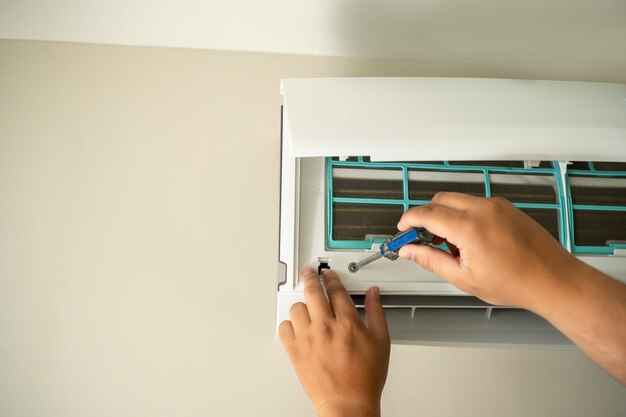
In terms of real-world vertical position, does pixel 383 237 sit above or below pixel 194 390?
above

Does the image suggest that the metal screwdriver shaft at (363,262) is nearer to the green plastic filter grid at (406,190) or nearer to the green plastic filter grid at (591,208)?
the green plastic filter grid at (406,190)

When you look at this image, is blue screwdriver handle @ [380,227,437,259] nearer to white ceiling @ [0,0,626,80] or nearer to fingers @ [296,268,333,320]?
fingers @ [296,268,333,320]

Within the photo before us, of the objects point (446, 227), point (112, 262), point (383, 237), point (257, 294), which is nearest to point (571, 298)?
point (446, 227)

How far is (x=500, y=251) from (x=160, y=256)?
745 millimetres

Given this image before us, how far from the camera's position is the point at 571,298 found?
24.3 inches

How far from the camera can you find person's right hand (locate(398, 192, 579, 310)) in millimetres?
626

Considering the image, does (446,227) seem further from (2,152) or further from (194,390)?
(2,152)

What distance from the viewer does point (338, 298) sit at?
2.48ft

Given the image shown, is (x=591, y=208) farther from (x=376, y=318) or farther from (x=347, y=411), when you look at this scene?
(x=347, y=411)

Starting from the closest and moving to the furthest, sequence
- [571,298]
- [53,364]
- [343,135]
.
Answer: [571,298], [343,135], [53,364]

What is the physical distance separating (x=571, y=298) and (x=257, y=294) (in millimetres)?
651

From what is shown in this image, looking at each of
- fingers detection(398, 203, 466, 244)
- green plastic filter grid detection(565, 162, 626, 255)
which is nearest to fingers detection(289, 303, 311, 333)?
fingers detection(398, 203, 466, 244)

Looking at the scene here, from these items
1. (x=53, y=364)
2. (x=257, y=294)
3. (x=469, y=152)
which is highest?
(x=469, y=152)

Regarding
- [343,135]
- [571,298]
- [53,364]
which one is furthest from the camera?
[53,364]
